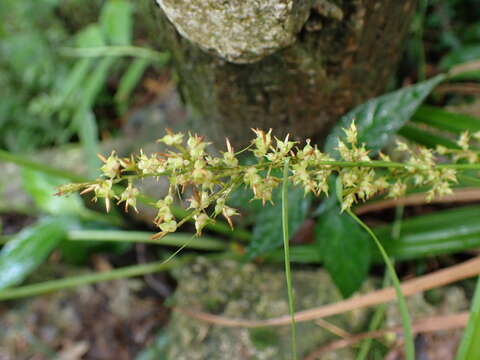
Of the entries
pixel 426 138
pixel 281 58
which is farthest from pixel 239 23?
pixel 426 138

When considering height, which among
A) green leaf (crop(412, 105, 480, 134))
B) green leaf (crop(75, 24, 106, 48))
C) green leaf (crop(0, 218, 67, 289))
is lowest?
green leaf (crop(0, 218, 67, 289))

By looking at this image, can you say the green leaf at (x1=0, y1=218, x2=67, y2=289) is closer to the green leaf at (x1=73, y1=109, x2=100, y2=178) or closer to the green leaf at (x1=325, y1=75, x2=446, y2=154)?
the green leaf at (x1=73, y1=109, x2=100, y2=178)

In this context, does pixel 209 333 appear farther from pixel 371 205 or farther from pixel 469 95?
pixel 469 95

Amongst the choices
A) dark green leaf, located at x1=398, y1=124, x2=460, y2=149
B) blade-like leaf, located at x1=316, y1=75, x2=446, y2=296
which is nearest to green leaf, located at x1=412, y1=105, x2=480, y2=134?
dark green leaf, located at x1=398, y1=124, x2=460, y2=149

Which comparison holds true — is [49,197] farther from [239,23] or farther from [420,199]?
[420,199]

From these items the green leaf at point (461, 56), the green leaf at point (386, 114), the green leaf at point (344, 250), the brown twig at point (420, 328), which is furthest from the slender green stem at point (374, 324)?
the green leaf at point (461, 56)

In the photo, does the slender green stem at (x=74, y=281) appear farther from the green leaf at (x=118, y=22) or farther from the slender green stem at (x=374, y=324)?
the green leaf at (x=118, y=22)
